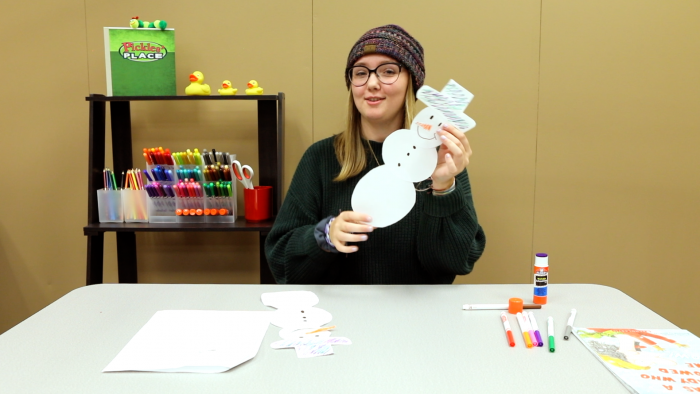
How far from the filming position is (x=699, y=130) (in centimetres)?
213

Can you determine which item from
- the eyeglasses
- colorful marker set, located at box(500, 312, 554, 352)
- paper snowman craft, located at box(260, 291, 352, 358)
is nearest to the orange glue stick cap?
colorful marker set, located at box(500, 312, 554, 352)

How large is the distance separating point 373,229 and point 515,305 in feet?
1.24

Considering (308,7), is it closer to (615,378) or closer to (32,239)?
(32,239)

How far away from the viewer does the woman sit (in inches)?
51.9

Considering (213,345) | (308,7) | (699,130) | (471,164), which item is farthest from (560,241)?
(213,345)

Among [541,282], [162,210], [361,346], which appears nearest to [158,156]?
[162,210]

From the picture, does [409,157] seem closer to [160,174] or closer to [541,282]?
[541,282]

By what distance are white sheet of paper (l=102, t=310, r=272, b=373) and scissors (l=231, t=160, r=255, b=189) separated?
90cm

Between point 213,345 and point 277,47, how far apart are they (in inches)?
56.5

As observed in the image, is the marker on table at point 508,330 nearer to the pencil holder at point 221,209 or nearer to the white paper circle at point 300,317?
the white paper circle at point 300,317

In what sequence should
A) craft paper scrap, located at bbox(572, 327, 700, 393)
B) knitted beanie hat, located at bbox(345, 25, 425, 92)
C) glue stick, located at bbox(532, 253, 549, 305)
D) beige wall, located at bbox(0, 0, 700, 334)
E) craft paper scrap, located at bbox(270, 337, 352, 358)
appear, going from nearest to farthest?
1. craft paper scrap, located at bbox(572, 327, 700, 393)
2. craft paper scrap, located at bbox(270, 337, 352, 358)
3. glue stick, located at bbox(532, 253, 549, 305)
4. knitted beanie hat, located at bbox(345, 25, 425, 92)
5. beige wall, located at bbox(0, 0, 700, 334)

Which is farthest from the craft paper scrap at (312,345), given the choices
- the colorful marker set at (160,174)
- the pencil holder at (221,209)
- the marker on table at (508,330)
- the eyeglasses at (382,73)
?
the colorful marker set at (160,174)

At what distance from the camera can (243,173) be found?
1985 millimetres

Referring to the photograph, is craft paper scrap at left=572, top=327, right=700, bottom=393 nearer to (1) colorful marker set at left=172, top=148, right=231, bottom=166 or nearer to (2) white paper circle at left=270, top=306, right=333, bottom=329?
(2) white paper circle at left=270, top=306, right=333, bottom=329
